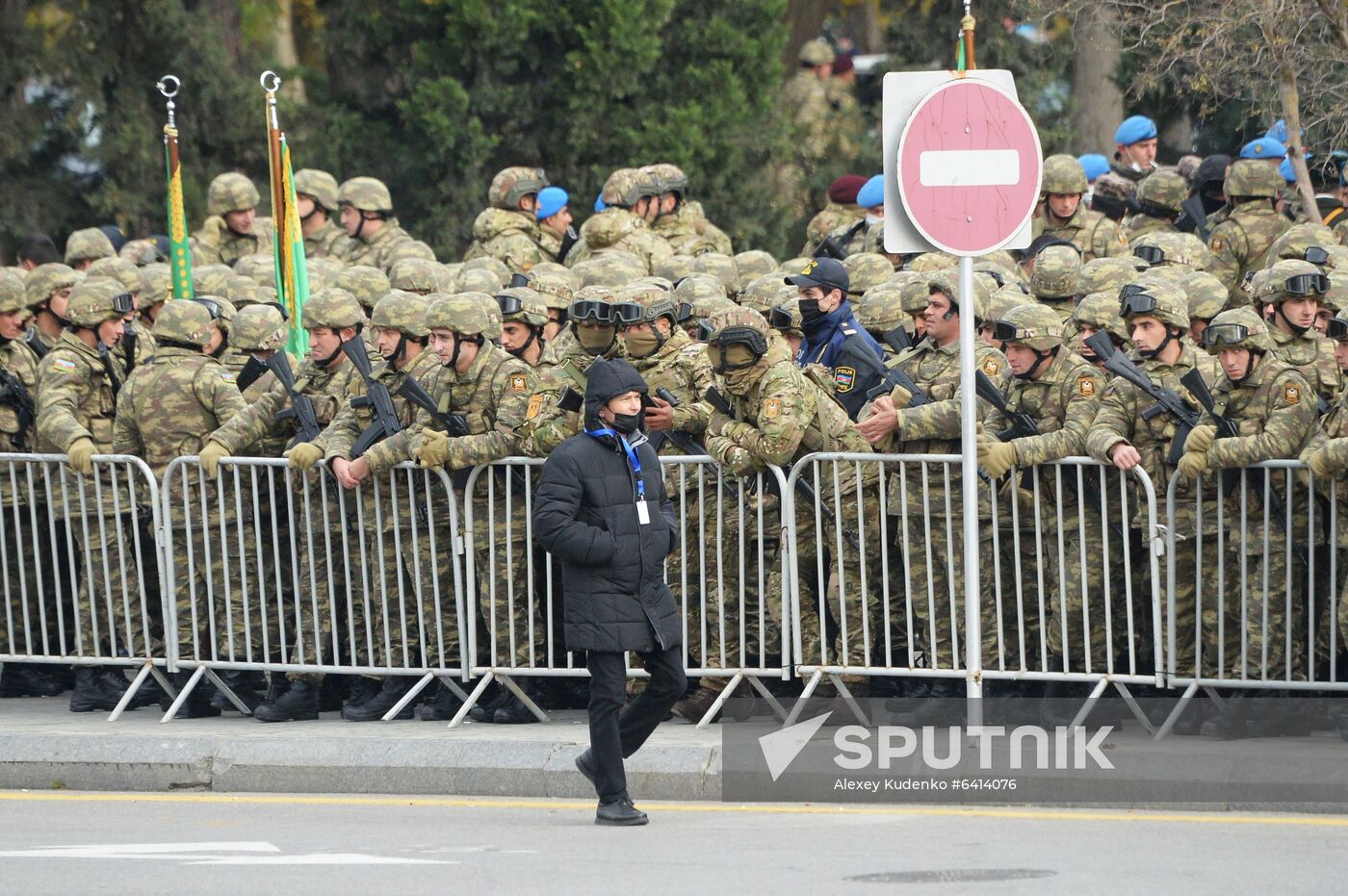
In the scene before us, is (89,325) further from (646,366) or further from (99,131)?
(99,131)

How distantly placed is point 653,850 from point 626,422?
5.60 ft

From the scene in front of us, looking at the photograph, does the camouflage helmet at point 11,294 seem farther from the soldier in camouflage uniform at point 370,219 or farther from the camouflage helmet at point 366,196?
the camouflage helmet at point 366,196

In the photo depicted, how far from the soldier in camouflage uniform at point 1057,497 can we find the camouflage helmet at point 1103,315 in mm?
290

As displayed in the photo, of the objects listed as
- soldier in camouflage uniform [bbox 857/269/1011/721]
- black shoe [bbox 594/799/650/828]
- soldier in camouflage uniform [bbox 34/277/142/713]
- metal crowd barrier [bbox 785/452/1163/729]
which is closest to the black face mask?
metal crowd barrier [bbox 785/452/1163/729]

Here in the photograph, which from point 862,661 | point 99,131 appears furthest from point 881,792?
point 99,131

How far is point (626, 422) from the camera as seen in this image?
28.8ft

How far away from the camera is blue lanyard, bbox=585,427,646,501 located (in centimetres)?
880

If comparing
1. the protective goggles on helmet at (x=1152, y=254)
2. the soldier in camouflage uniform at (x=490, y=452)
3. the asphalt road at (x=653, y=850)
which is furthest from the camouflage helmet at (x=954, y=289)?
the asphalt road at (x=653, y=850)

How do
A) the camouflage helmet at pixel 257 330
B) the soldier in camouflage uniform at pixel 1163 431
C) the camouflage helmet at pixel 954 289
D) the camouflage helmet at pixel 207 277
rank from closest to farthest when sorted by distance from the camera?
the soldier in camouflage uniform at pixel 1163 431, the camouflage helmet at pixel 954 289, the camouflage helmet at pixel 257 330, the camouflage helmet at pixel 207 277

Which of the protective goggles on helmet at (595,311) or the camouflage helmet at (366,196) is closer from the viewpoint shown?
the protective goggles on helmet at (595,311)

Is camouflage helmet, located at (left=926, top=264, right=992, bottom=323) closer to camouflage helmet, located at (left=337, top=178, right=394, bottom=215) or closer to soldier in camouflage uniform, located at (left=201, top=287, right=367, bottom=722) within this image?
soldier in camouflage uniform, located at (left=201, top=287, right=367, bottom=722)

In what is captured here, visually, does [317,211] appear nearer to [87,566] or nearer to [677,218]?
[677,218]

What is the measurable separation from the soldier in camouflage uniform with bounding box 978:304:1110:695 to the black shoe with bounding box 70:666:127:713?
4.64m

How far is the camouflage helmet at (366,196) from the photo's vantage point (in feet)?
53.5
